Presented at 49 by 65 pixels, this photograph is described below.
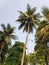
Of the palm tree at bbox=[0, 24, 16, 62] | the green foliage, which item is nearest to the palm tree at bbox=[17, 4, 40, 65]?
the palm tree at bbox=[0, 24, 16, 62]

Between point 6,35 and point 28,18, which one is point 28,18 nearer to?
point 28,18

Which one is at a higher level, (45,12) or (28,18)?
(28,18)

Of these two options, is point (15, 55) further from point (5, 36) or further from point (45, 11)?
point (45, 11)

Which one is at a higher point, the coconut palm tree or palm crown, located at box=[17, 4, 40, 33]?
palm crown, located at box=[17, 4, 40, 33]

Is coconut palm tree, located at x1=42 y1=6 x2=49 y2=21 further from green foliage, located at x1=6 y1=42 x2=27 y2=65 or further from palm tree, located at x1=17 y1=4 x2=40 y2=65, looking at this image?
green foliage, located at x1=6 y1=42 x2=27 y2=65

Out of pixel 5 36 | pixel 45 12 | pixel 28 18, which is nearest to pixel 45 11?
pixel 45 12

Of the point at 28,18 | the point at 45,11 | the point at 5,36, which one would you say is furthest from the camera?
the point at 5,36

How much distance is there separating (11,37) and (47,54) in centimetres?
1415

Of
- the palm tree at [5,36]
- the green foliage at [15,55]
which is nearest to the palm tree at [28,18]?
the palm tree at [5,36]

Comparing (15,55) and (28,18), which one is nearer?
(28,18)

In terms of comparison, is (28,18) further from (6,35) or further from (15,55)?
(15,55)

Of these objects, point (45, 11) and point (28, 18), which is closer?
point (45, 11)

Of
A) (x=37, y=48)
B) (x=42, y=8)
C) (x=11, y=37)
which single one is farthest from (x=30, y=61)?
(x=42, y=8)

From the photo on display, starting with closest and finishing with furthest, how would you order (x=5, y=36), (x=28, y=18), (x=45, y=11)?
1. (x=45, y=11)
2. (x=28, y=18)
3. (x=5, y=36)
